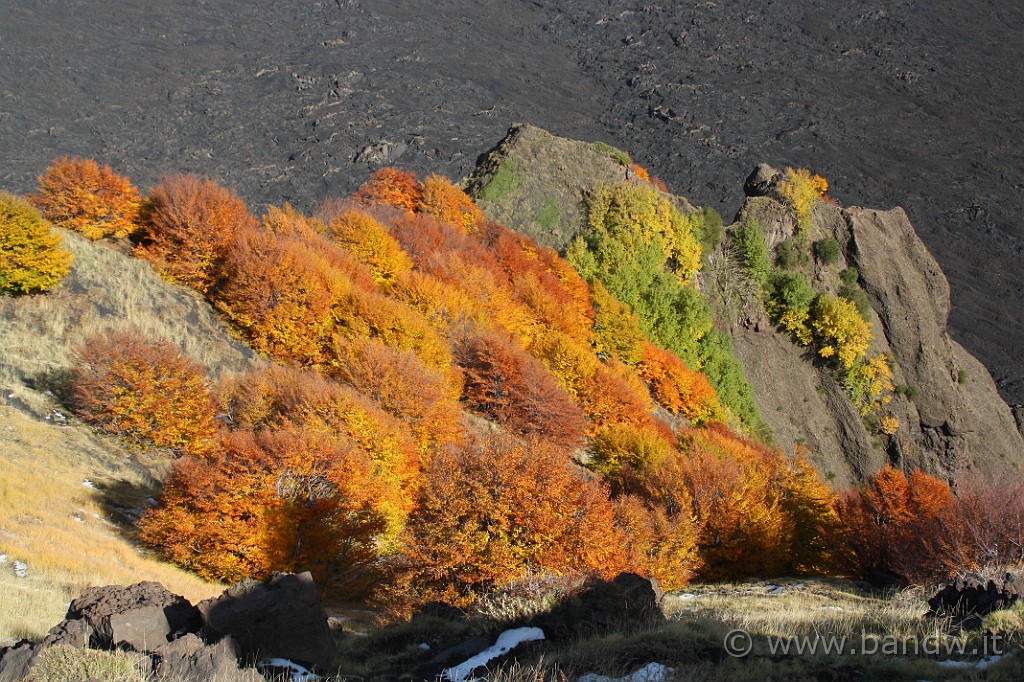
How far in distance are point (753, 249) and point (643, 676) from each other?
50.9 metres

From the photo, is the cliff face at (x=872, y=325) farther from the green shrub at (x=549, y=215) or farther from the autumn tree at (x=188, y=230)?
the autumn tree at (x=188, y=230)

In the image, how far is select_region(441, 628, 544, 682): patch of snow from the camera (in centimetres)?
1160

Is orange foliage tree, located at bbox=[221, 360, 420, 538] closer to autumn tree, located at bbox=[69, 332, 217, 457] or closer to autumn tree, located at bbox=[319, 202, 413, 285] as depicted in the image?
autumn tree, located at bbox=[69, 332, 217, 457]

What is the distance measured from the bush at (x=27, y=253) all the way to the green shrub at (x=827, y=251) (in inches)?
1823

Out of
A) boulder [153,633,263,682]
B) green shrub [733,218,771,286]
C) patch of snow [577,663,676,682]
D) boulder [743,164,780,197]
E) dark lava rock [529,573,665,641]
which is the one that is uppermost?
patch of snow [577,663,676,682]

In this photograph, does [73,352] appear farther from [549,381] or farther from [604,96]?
[604,96]

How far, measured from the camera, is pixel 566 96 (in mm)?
177375

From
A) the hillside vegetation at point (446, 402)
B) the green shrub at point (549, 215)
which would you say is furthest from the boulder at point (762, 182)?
the green shrub at point (549, 215)

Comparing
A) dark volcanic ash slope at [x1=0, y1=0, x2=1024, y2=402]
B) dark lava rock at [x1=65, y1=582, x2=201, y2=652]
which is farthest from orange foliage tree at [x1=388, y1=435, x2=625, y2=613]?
dark volcanic ash slope at [x1=0, y1=0, x2=1024, y2=402]

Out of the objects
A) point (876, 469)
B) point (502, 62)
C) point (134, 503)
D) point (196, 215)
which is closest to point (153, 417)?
point (134, 503)

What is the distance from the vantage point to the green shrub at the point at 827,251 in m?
59.2

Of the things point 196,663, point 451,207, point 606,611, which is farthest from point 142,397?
point 451,207

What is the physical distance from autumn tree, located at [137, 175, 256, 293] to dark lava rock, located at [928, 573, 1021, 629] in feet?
117

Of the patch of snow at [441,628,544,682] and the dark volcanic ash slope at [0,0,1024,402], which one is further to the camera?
the dark volcanic ash slope at [0,0,1024,402]
